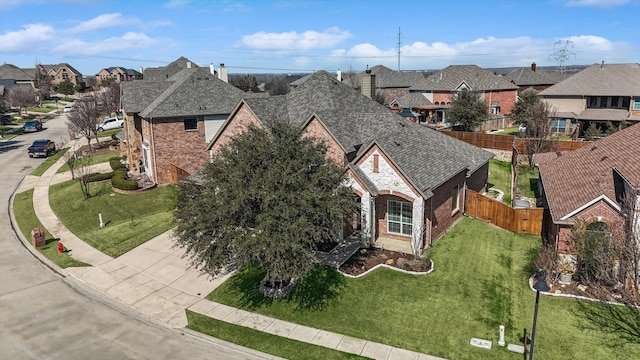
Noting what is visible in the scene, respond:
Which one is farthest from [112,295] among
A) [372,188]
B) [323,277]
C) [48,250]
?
[372,188]

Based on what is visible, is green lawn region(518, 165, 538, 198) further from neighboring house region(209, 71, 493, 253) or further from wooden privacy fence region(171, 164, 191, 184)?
wooden privacy fence region(171, 164, 191, 184)

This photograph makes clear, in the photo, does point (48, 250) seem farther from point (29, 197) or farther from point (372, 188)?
point (372, 188)

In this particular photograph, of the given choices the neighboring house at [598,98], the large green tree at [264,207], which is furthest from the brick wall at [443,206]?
the neighboring house at [598,98]

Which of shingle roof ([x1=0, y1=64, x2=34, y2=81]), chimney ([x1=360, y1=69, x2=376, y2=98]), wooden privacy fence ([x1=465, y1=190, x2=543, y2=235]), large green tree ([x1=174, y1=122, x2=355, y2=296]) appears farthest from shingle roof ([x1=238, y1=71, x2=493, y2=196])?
shingle roof ([x1=0, y1=64, x2=34, y2=81])

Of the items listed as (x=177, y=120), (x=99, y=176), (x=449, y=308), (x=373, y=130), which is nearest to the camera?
(x=449, y=308)

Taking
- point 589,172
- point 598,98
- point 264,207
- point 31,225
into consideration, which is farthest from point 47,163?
point 598,98

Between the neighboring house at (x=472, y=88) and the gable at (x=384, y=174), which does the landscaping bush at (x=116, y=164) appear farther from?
the neighboring house at (x=472, y=88)

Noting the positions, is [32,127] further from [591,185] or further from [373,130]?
[591,185]
